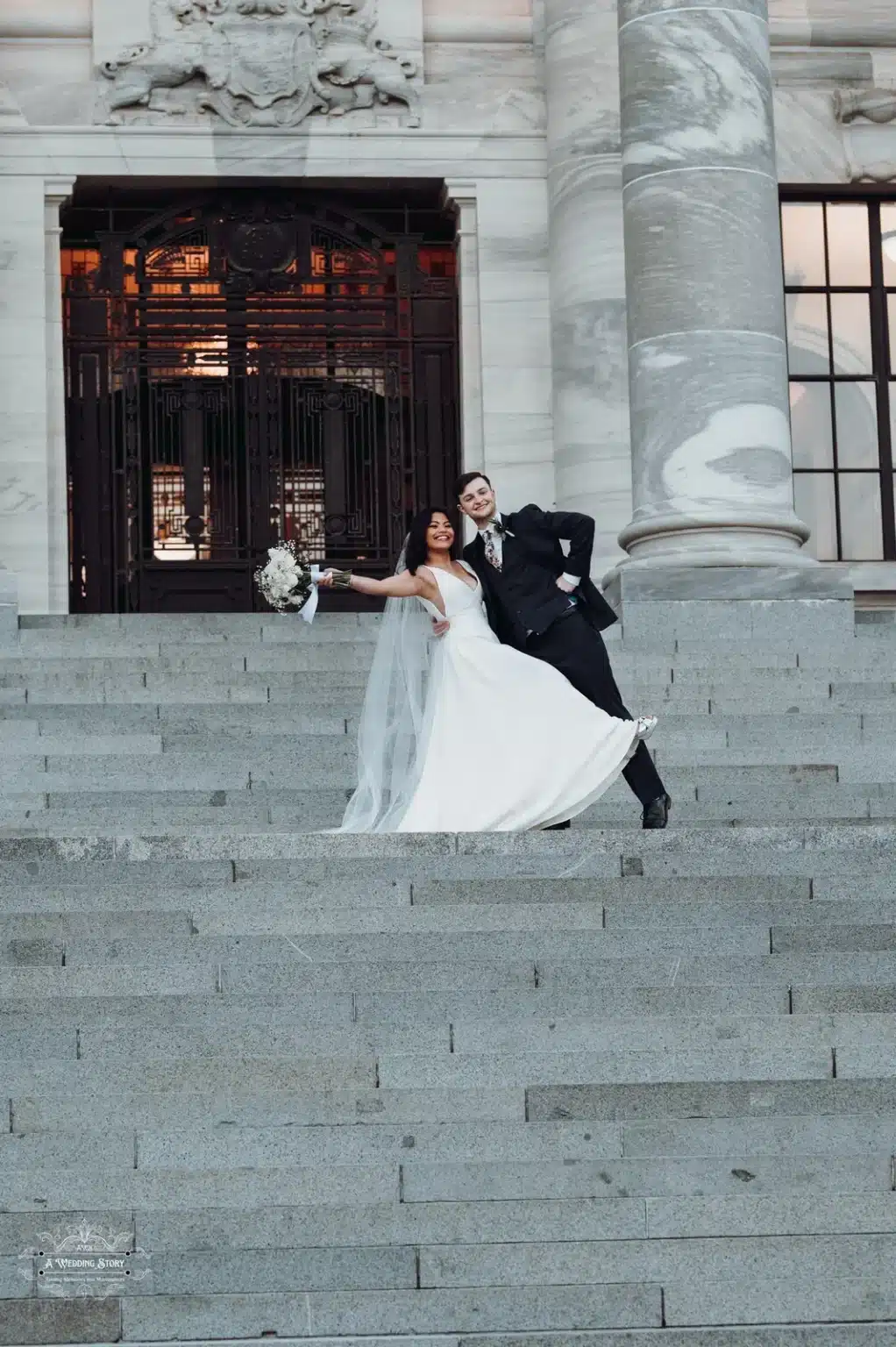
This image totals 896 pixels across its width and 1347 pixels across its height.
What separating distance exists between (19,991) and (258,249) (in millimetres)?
12961

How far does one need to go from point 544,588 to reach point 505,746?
906 millimetres

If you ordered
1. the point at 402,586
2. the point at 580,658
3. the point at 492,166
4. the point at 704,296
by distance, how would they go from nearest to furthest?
the point at 580,658 < the point at 402,586 < the point at 704,296 < the point at 492,166

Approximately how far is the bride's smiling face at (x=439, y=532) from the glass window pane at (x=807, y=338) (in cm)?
985

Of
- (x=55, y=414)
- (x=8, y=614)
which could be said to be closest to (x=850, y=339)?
(x=55, y=414)

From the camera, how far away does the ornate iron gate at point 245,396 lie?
1977 centimetres

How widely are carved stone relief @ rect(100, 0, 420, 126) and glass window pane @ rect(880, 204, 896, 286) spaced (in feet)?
13.5

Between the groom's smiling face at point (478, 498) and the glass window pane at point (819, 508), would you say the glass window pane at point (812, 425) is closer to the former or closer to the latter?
the glass window pane at point (819, 508)

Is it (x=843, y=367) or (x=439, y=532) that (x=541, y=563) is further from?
(x=843, y=367)

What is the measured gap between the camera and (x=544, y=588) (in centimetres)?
1137

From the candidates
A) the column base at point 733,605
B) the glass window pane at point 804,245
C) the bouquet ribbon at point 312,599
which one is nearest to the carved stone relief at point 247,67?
the glass window pane at point 804,245

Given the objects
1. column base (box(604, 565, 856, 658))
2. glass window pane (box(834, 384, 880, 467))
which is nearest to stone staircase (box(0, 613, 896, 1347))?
column base (box(604, 565, 856, 658))

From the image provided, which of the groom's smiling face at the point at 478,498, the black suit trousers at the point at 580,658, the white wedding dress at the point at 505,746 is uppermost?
the groom's smiling face at the point at 478,498

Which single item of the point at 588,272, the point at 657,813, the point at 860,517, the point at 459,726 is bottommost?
the point at 657,813

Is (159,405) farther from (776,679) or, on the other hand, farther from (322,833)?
(322,833)
